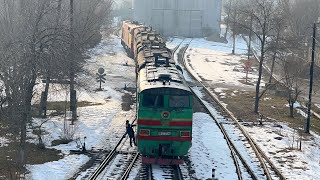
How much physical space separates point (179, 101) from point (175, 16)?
218 feet

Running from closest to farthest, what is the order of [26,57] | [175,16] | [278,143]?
[26,57], [278,143], [175,16]

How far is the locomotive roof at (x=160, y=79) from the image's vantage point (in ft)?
57.7

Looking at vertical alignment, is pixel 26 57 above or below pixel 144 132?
above

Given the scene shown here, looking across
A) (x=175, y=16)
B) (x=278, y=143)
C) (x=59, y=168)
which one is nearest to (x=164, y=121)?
(x=59, y=168)

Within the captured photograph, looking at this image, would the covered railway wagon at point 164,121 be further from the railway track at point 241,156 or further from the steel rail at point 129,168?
the railway track at point 241,156

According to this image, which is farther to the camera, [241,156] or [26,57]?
[241,156]

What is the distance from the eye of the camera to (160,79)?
18188 millimetres

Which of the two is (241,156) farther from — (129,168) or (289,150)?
(129,168)

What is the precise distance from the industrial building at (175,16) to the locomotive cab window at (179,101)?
214ft

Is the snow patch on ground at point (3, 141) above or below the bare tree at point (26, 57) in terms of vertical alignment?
below

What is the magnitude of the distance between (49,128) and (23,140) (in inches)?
207

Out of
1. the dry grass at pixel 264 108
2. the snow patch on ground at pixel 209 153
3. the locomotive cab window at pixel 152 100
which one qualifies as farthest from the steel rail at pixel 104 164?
the dry grass at pixel 264 108

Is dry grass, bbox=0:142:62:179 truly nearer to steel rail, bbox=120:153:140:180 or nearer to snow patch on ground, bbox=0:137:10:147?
snow patch on ground, bbox=0:137:10:147

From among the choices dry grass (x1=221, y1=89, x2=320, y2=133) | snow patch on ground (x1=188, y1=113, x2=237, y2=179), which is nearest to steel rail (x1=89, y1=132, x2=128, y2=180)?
snow patch on ground (x1=188, y1=113, x2=237, y2=179)
